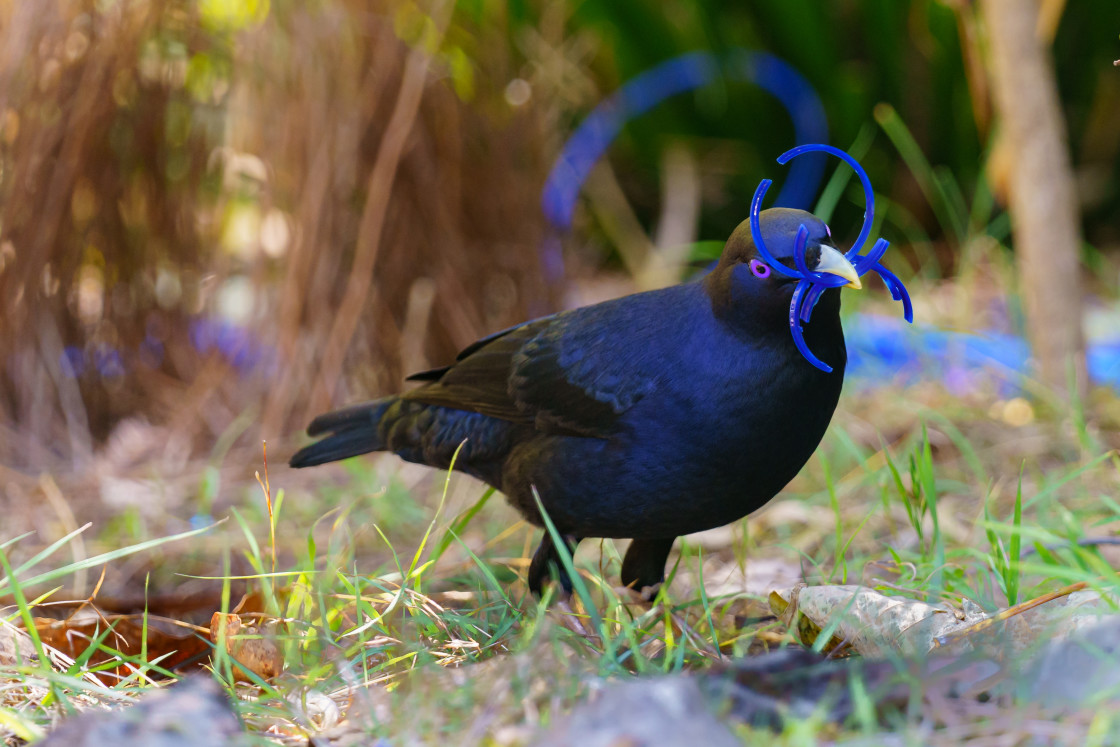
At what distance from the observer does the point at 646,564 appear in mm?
2301

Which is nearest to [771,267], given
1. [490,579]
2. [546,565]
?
[490,579]

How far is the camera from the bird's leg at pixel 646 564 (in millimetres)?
2271

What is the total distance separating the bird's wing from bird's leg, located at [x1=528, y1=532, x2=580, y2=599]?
241mm

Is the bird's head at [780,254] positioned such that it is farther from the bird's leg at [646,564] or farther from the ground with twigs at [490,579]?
the bird's leg at [646,564]

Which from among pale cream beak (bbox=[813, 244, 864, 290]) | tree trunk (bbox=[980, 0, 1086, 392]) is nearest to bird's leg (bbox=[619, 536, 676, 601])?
pale cream beak (bbox=[813, 244, 864, 290])

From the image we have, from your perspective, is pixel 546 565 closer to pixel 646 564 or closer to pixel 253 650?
pixel 646 564

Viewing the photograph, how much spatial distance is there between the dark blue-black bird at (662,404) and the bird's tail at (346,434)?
0.33 metres

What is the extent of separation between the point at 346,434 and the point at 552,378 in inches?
28.6

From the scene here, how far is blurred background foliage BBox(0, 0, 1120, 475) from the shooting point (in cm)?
359

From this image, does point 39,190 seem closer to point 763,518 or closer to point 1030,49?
point 763,518

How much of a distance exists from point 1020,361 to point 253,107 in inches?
115

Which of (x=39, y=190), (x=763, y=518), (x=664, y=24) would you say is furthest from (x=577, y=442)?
(x=664, y=24)

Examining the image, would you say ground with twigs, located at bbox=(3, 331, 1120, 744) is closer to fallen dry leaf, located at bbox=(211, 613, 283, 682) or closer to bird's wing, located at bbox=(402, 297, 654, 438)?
fallen dry leaf, located at bbox=(211, 613, 283, 682)

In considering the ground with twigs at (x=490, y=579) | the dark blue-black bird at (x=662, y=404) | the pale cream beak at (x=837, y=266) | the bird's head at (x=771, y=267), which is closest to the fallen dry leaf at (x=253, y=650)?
the ground with twigs at (x=490, y=579)
